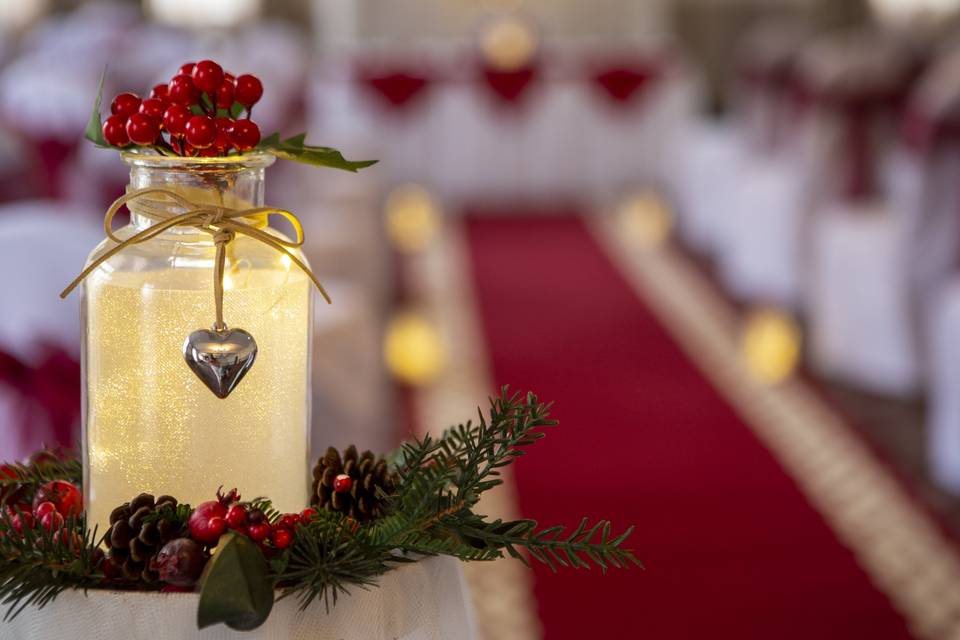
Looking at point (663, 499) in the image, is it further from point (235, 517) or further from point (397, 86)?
point (397, 86)

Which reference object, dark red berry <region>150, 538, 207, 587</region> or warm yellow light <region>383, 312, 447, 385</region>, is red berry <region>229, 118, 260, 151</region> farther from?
warm yellow light <region>383, 312, 447, 385</region>

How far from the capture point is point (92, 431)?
73 cm

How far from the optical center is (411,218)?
7.85 m

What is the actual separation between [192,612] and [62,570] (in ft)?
0.24

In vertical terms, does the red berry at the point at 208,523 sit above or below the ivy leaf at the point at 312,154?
below

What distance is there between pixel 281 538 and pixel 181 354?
0.41 ft

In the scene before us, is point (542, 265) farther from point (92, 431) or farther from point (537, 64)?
point (92, 431)

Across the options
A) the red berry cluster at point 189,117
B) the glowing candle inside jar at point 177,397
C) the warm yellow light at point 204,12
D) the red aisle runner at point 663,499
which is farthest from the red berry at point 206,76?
the warm yellow light at point 204,12

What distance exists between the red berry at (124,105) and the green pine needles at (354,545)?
0.22 m

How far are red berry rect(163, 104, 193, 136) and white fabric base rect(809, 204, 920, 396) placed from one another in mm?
3130

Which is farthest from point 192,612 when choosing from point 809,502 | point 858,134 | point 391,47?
point 391,47

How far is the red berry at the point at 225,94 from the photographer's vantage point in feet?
2.34

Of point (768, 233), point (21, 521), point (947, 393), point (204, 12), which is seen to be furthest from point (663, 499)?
point (204, 12)

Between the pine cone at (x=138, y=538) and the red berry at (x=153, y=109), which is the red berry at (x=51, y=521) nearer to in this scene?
the pine cone at (x=138, y=538)
